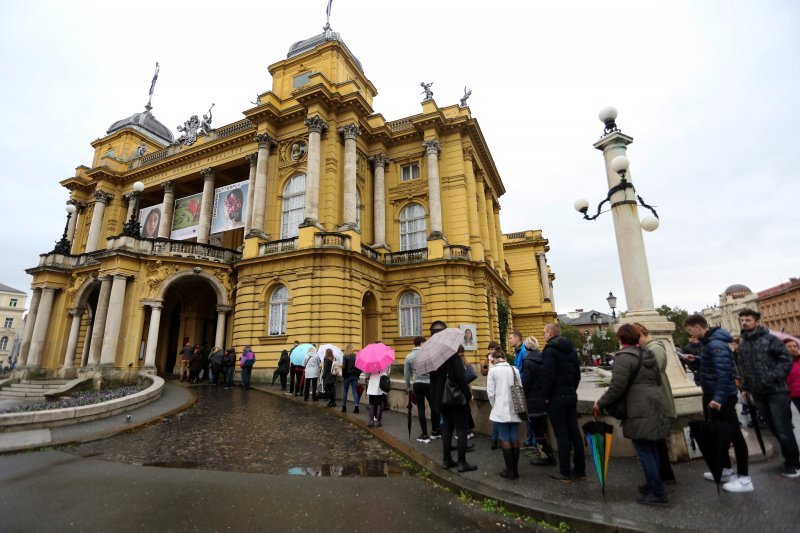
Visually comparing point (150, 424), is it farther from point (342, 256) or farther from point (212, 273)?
point (212, 273)

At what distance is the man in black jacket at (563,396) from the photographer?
4911 mm

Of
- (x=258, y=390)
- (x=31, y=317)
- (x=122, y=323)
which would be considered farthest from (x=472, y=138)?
(x=31, y=317)

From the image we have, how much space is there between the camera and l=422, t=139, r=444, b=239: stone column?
23.4 metres

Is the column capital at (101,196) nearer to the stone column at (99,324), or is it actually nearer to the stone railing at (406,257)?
the stone column at (99,324)

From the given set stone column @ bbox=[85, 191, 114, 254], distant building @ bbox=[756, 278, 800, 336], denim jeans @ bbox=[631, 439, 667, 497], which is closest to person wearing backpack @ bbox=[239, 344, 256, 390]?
denim jeans @ bbox=[631, 439, 667, 497]

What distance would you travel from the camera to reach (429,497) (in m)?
4.71

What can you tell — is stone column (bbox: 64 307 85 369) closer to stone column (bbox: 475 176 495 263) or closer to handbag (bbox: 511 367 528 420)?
stone column (bbox: 475 176 495 263)

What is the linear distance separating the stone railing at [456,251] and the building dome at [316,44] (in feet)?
52.1

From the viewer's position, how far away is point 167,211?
90.8 ft

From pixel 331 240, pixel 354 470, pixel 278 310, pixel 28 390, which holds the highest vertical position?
pixel 331 240

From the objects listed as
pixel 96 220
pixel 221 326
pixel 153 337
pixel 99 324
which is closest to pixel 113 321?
pixel 99 324

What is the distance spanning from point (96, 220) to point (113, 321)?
16436mm

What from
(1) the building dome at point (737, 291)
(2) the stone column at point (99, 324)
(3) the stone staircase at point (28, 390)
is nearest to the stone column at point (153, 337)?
(2) the stone column at point (99, 324)

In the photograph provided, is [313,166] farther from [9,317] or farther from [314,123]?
[9,317]
